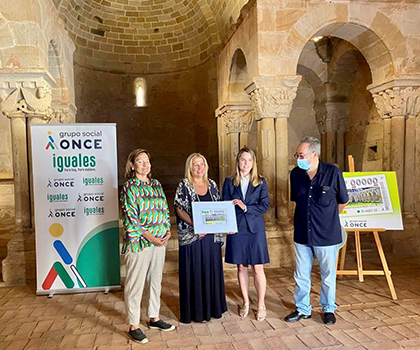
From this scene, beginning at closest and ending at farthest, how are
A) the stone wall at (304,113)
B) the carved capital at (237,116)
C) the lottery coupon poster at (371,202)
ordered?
the lottery coupon poster at (371,202) < the carved capital at (237,116) < the stone wall at (304,113)

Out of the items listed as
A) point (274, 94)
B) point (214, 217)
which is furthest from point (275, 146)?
point (214, 217)

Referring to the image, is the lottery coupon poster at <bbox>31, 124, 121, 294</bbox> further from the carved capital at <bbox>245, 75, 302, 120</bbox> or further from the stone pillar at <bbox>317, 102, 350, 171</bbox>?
the stone pillar at <bbox>317, 102, 350, 171</bbox>

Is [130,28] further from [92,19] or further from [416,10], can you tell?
[416,10]

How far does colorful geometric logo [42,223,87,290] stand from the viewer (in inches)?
170

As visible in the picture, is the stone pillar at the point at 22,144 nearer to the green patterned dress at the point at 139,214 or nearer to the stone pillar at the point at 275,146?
the green patterned dress at the point at 139,214

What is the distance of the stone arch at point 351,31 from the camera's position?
18.2 feet

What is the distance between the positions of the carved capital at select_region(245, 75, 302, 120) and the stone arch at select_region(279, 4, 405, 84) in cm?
18

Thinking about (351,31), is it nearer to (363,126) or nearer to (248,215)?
(363,126)

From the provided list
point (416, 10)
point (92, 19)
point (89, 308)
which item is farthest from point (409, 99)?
point (92, 19)

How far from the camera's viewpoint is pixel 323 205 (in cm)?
335

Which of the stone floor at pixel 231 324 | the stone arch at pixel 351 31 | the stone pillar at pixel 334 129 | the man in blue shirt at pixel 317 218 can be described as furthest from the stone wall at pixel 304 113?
the man in blue shirt at pixel 317 218

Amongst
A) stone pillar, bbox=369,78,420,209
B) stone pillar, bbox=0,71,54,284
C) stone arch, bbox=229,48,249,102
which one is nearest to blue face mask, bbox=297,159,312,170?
stone pillar, bbox=369,78,420,209

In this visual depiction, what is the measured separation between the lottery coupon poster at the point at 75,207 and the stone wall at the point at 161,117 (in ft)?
21.6

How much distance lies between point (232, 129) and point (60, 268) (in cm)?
518
